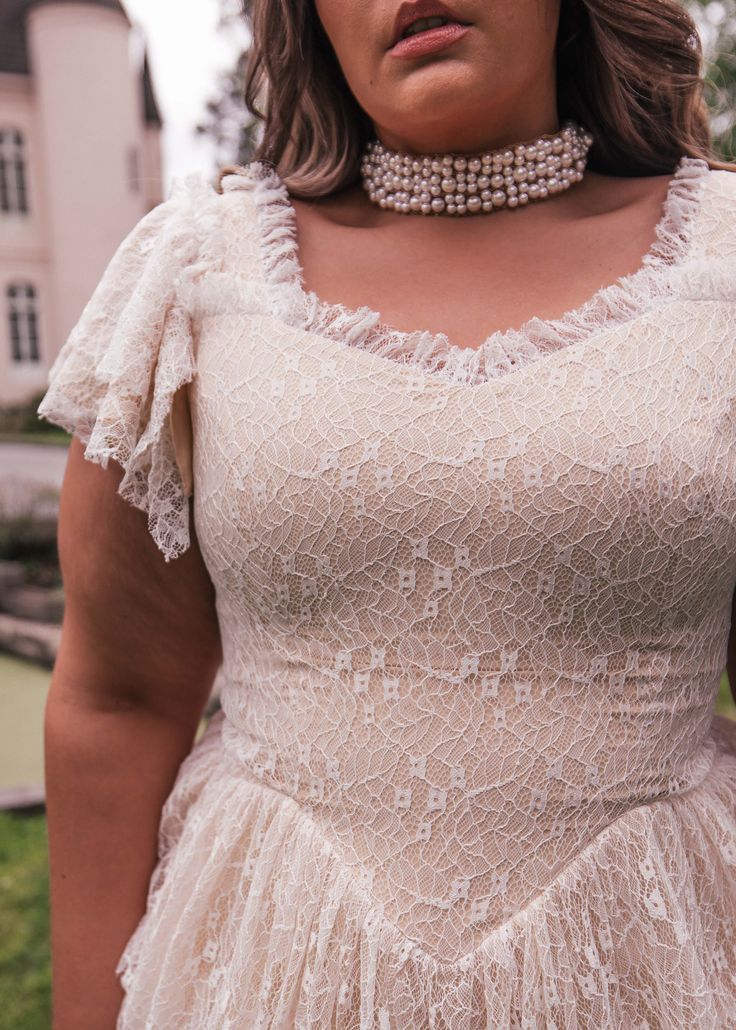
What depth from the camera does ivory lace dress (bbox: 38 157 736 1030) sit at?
797mm

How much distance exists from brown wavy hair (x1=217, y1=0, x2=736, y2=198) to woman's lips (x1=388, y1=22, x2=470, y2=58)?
8.0 inches

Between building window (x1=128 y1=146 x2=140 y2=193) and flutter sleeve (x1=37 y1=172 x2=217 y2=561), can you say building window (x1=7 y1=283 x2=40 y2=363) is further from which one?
flutter sleeve (x1=37 y1=172 x2=217 y2=561)

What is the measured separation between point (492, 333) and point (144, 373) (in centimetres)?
34

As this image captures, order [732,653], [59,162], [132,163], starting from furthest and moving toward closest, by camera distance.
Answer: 1. [132,163]
2. [59,162]
3. [732,653]

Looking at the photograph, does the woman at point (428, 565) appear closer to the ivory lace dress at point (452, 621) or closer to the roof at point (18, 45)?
the ivory lace dress at point (452, 621)

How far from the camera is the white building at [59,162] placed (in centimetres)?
530

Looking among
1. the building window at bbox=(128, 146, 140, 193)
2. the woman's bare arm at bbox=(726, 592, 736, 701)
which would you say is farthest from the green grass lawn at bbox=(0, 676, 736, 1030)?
the building window at bbox=(128, 146, 140, 193)

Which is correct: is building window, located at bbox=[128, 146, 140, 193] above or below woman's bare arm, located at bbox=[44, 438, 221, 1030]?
above

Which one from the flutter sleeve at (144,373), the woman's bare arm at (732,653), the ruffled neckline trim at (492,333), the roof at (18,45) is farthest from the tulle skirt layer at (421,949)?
the roof at (18,45)

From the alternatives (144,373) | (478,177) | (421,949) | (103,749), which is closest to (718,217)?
(478,177)

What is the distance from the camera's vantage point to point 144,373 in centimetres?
87

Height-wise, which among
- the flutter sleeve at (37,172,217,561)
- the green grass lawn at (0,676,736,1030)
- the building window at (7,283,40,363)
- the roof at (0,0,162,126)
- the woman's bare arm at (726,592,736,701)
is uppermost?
the roof at (0,0,162,126)

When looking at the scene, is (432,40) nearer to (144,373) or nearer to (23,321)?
(144,373)

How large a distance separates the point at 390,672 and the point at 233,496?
0.23m
